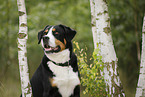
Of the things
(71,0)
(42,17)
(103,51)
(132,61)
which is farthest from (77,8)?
(103,51)

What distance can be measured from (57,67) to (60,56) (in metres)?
0.21

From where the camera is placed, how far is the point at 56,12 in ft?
33.5

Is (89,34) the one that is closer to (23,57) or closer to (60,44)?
(60,44)

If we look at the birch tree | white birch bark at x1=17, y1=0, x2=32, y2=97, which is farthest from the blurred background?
white birch bark at x1=17, y1=0, x2=32, y2=97

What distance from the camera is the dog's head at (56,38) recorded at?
3.61 metres

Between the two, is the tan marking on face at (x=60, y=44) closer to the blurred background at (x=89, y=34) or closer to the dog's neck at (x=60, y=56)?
the dog's neck at (x=60, y=56)

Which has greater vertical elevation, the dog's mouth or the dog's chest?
the dog's mouth

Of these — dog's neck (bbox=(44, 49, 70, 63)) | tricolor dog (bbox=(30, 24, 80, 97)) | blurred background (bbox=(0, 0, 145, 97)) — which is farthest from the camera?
blurred background (bbox=(0, 0, 145, 97))

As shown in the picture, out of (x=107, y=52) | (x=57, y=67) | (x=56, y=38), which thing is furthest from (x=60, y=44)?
(x=107, y=52)

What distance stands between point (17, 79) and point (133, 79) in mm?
5148

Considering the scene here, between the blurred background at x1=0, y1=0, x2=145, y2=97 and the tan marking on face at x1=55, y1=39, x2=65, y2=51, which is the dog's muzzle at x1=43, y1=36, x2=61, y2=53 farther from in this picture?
the blurred background at x1=0, y1=0, x2=145, y2=97

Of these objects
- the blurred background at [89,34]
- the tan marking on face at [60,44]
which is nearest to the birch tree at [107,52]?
the tan marking on face at [60,44]

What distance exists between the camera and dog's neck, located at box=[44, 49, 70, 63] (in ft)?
12.3

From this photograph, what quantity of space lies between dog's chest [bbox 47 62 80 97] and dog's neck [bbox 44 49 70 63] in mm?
112
